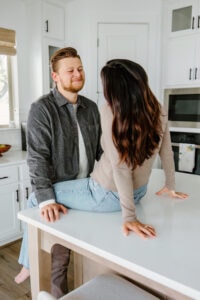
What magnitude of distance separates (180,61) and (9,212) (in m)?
2.27

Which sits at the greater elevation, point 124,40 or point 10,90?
point 124,40

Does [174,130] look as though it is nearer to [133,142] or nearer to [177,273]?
[133,142]

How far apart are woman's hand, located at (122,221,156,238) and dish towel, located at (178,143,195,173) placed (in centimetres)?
199

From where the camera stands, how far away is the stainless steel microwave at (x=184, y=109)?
2713mm

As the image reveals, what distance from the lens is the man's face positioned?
1361 mm

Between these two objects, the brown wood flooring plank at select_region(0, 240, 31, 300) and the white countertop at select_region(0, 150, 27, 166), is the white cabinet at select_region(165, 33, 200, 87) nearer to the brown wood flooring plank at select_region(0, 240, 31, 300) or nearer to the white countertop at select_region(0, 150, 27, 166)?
the white countertop at select_region(0, 150, 27, 166)

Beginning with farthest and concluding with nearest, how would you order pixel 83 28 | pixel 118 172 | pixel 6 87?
pixel 6 87
pixel 83 28
pixel 118 172

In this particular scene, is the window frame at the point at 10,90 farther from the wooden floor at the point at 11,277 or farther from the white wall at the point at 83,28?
the wooden floor at the point at 11,277

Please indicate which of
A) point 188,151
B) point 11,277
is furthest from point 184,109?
point 11,277

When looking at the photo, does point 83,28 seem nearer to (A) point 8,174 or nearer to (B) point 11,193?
(A) point 8,174

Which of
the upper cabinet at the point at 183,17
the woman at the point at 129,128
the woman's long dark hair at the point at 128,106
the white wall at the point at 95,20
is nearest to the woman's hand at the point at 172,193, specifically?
the woman at the point at 129,128

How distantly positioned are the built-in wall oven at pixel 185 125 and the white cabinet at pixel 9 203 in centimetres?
168

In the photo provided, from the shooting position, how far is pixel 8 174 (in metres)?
2.46

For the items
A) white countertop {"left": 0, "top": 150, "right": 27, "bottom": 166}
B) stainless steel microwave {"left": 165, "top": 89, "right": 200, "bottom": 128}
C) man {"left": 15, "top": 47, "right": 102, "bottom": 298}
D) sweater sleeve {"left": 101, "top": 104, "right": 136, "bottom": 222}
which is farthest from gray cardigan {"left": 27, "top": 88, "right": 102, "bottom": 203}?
stainless steel microwave {"left": 165, "top": 89, "right": 200, "bottom": 128}
